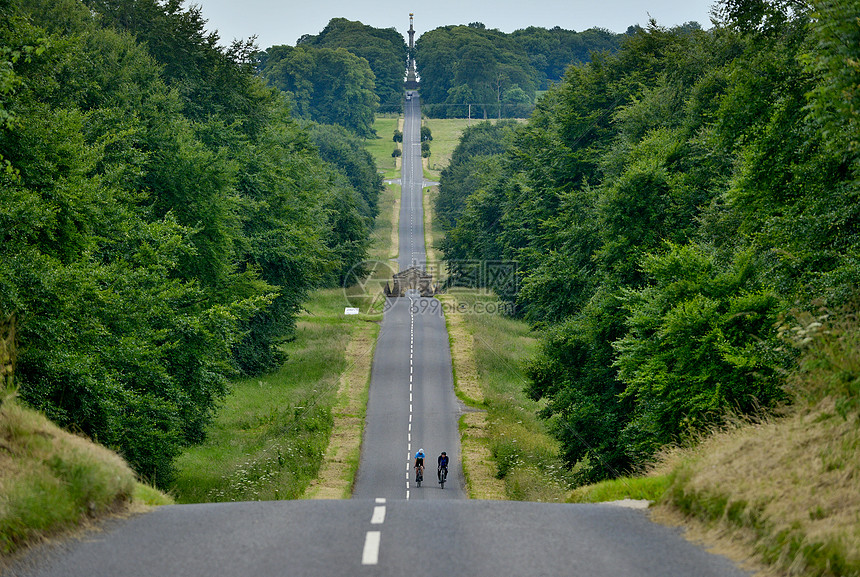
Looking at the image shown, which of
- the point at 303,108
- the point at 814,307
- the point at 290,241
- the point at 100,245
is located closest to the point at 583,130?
the point at 290,241

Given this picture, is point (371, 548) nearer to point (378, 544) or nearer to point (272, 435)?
point (378, 544)

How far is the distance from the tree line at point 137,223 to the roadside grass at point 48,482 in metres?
4.92

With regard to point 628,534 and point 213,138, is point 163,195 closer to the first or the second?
point 213,138

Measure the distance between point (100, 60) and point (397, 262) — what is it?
Answer: 6652cm

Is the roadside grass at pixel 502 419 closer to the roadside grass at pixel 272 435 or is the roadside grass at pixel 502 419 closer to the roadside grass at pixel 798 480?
the roadside grass at pixel 272 435

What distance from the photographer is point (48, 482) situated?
1027cm

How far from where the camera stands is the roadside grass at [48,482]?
9398 mm

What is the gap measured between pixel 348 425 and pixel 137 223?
1746 centimetres

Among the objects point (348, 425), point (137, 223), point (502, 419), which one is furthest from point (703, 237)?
→ point (348, 425)

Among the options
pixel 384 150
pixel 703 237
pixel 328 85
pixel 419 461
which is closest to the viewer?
pixel 703 237

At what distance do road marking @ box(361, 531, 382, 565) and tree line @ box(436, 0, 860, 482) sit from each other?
794 cm

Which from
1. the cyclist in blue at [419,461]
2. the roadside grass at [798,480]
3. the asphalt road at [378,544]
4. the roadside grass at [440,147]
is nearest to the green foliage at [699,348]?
the roadside grass at [798,480]

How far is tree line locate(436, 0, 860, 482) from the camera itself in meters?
18.5

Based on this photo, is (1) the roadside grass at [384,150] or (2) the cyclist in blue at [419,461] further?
(1) the roadside grass at [384,150]
